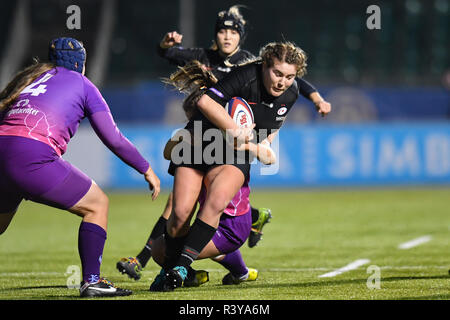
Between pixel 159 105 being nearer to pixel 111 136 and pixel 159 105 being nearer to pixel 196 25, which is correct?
pixel 196 25

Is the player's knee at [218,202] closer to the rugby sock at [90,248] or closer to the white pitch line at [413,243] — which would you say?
the rugby sock at [90,248]

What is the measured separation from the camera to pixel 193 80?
23.1 feet

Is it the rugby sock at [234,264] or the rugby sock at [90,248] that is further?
the rugby sock at [234,264]

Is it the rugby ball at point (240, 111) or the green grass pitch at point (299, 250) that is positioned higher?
the rugby ball at point (240, 111)

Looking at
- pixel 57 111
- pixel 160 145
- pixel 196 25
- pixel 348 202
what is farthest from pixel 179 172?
pixel 196 25

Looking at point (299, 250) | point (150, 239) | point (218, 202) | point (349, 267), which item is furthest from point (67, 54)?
point (299, 250)

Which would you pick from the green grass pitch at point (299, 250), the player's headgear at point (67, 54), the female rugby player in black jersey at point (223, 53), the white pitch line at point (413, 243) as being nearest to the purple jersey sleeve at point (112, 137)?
the player's headgear at point (67, 54)

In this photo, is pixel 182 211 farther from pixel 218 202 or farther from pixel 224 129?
pixel 224 129

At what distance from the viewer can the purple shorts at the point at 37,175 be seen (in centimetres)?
593

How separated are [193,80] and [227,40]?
1.38m

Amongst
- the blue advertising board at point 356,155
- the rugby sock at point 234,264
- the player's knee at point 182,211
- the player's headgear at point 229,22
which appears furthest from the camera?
the blue advertising board at point 356,155

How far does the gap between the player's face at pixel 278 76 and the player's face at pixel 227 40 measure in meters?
1.72

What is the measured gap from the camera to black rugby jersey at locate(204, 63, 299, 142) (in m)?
6.52

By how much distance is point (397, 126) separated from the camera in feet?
65.0
